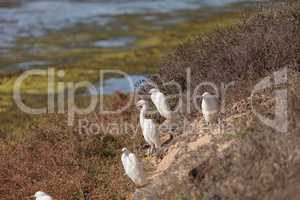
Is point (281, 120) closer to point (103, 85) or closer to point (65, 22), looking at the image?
point (103, 85)

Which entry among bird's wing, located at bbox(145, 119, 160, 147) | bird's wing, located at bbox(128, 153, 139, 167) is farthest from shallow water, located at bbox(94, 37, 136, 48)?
bird's wing, located at bbox(128, 153, 139, 167)

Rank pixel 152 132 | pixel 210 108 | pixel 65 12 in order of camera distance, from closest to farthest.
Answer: pixel 210 108, pixel 152 132, pixel 65 12

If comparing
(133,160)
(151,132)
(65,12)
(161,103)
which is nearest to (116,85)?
(161,103)

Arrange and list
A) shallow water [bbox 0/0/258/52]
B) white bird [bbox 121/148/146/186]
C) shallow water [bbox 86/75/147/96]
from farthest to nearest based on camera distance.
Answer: shallow water [bbox 0/0/258/52]
shallow water [bbox 86/75/147/96]
white bird [bbox 121/148/146/186]

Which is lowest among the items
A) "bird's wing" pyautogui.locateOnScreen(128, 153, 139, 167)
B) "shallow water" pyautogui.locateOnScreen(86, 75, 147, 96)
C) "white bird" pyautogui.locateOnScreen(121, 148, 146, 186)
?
"shallow water" pyautogui.locateOnScreen(86, 75, 147, 96)

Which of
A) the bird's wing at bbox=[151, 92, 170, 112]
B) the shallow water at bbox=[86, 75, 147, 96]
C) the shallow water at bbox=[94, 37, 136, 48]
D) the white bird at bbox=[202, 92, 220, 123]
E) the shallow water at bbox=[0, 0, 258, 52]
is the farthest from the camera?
the shallow water at bbox=[0, 0, 258, 52]

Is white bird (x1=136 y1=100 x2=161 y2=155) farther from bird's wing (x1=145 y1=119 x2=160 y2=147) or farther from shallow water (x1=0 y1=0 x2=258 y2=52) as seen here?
shallow water (x1=0 y1=0 x2=258 y2=52)

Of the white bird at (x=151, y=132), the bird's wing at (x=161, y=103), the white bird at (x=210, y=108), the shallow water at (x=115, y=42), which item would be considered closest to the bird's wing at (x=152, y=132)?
the white bird at (x=151, y=132)

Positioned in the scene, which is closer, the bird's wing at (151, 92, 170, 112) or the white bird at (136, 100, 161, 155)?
the white bird at (136, 100, 161, 155)

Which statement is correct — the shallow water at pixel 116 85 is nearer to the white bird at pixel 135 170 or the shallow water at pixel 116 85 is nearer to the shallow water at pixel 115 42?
the shallow water at pixel 115 42

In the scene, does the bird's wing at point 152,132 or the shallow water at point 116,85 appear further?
the shallow water at point 116,85

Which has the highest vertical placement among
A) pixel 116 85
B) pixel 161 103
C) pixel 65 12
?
pixel 65 12

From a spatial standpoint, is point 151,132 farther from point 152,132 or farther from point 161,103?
point 161,103

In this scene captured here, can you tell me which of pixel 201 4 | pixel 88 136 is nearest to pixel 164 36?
pixel 201 4
